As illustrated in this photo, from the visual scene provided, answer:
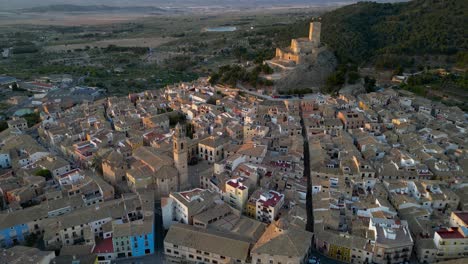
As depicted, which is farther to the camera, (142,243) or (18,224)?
(18,224)

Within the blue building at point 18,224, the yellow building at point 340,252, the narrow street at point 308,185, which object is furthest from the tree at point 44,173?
the yellow building at point 340,252

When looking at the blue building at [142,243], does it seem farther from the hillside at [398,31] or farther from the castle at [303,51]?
the hillside at [398,31]

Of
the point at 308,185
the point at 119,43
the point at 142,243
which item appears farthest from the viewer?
the point at 119,43

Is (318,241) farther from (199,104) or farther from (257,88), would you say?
(257,88)

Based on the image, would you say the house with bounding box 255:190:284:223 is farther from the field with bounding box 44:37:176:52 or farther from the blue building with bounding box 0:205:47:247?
the field with bounding box 44:37:176:52

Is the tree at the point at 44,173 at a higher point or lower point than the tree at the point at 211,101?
lower

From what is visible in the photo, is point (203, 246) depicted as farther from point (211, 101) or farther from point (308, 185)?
point (211, 101)

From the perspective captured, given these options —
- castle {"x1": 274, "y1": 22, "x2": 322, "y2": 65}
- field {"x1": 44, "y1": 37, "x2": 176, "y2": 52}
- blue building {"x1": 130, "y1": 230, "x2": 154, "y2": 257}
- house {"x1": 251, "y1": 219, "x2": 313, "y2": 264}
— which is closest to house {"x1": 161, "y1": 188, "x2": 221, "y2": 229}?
blue building {"x1": 130, "y1": 230, "x2": 154, "y2": 257}

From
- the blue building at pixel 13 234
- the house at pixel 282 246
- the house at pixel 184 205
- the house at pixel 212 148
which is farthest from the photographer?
the house at pixel 212 148

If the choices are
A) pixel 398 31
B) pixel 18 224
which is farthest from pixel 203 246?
pixel 398 31
